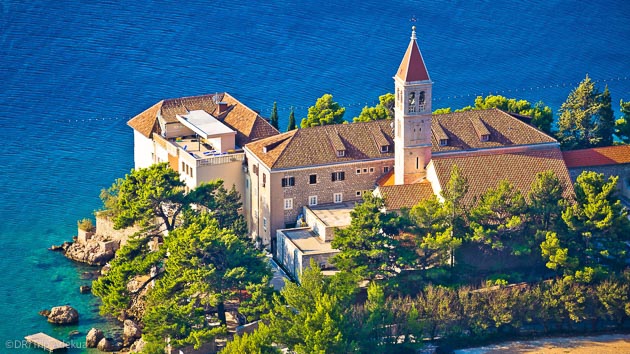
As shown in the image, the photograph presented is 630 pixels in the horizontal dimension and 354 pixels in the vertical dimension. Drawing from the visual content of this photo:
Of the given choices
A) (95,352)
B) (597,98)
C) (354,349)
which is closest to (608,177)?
(597,98)

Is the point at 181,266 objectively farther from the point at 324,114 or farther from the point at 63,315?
the point at 324,114

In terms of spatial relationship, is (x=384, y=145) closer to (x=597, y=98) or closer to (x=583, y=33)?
(x=597, y=98)

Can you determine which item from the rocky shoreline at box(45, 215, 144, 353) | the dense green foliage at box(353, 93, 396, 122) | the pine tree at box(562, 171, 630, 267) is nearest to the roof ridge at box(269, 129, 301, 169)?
the dense green foliage at box(353, 93, 396, 122)

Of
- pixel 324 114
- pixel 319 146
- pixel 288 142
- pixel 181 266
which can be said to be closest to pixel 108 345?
pixel 181 266

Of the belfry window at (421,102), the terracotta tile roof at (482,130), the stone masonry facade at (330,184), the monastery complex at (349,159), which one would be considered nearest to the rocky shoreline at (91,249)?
the monastery complex at (349,159)

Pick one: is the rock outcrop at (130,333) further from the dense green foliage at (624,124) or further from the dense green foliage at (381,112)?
the dense green foliage at (624,124)
